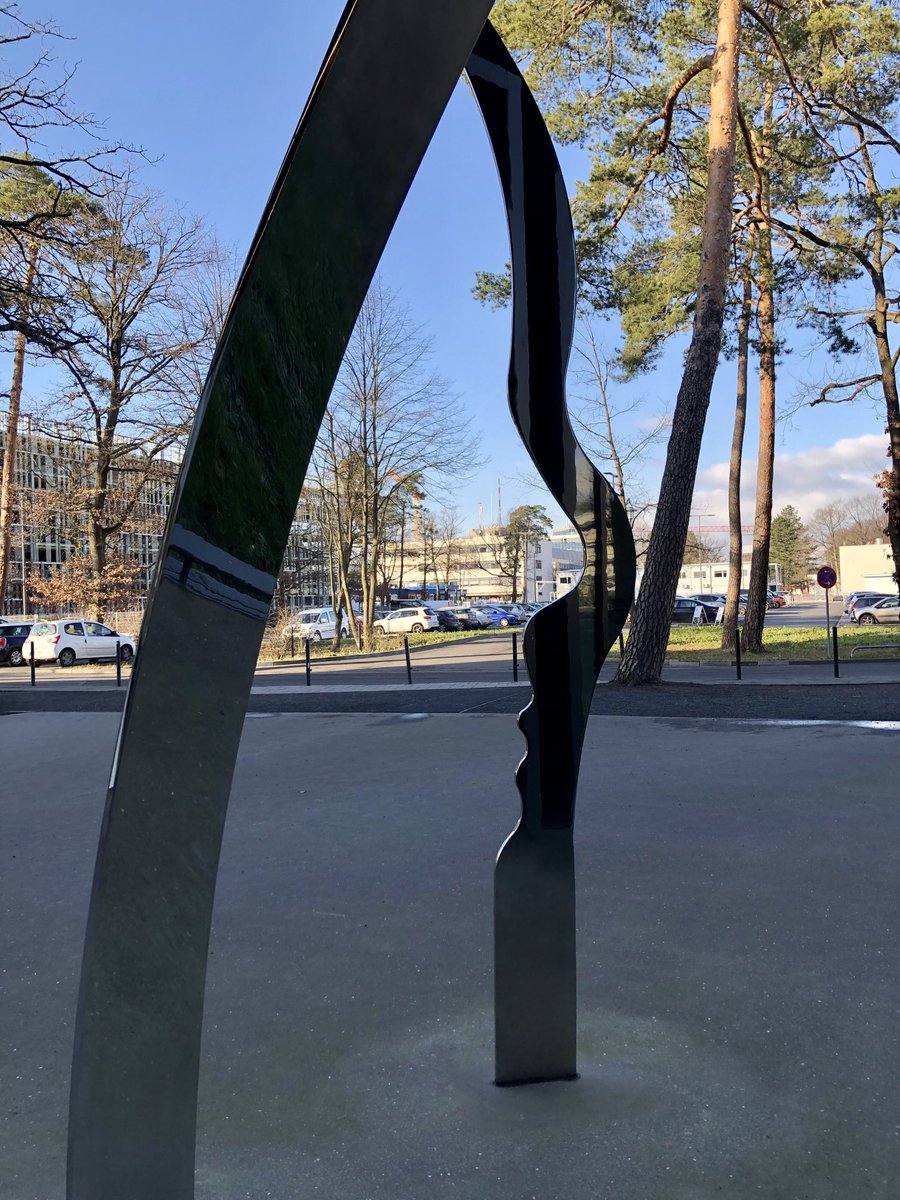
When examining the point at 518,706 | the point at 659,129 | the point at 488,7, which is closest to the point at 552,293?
the point at 488,7

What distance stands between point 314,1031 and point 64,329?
12029mm

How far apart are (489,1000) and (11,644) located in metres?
35.6

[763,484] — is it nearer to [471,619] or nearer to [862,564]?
[471,619]

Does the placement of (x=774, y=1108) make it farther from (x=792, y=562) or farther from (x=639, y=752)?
(x=792, y=562)

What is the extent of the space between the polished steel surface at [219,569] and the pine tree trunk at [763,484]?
72.3ft

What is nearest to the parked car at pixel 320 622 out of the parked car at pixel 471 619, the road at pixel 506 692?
the parked car at pixel 471 619

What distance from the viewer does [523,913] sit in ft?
9.95

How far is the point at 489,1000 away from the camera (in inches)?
142

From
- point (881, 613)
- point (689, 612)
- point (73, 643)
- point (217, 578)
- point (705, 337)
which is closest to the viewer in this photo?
point (217, 578)

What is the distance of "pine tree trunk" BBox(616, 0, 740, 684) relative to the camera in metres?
14.7

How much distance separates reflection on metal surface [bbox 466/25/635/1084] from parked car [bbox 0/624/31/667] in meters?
35.4

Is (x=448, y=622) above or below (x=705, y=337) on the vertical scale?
below

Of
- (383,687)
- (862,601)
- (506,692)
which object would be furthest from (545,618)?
A: (862,601)

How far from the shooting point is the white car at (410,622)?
144 feet
